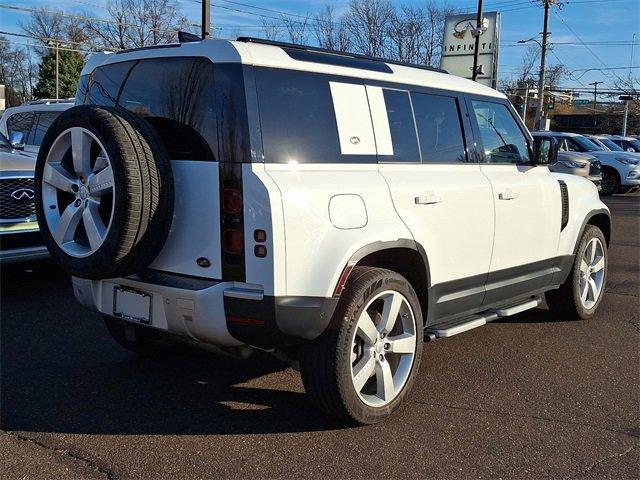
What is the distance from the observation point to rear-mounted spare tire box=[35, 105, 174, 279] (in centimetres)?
328

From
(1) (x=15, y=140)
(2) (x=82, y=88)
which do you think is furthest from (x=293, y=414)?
(1) (x=15, y=140)

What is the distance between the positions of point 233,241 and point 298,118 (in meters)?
0.74

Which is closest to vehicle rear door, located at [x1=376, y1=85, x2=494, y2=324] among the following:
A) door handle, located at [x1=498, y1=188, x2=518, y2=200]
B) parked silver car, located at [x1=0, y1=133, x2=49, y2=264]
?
door handle, located at [x1=498, y1=188, x2=518, y2=200]

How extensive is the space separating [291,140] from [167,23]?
4643cm

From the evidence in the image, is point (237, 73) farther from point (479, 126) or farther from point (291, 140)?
point (479, 126)

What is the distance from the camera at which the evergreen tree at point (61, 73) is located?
61.6 m

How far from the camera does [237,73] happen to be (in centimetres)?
330

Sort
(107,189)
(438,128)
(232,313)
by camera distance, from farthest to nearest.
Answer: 1. (438,128)
2. (107,189)
3. (232,313)

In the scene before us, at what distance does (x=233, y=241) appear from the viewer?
3.29 m

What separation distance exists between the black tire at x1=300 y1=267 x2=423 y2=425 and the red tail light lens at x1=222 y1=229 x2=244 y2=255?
636 mm

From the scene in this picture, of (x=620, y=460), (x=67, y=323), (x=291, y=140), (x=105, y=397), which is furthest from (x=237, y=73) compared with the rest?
(x=67, y=323)

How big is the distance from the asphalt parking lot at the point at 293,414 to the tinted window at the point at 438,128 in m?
1.51

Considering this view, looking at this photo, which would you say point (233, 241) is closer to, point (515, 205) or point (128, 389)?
point (128, 389)

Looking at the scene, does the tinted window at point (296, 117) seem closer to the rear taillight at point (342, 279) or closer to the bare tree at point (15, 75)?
the rear taillight at point (342, 279)
